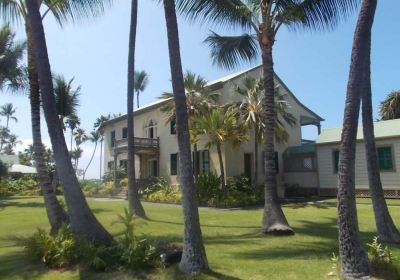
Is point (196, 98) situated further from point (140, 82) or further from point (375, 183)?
point (140, 82)

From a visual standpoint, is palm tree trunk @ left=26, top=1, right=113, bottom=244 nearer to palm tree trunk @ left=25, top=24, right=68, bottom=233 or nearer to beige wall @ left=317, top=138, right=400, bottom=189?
palm tree trunk @ left=25, top=24, right=68, bottom=233

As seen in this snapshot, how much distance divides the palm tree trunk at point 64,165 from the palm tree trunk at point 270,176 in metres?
4.64

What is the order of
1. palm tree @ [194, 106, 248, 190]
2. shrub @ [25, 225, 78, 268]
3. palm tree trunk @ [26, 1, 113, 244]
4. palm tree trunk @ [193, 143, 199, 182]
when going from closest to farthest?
shrub @ [25, 225, 78, 268] < palm tree trunk @ [26, 1, 113, 244] < palm tree @ [194, 106, 248, 190] < palm tree trunk @ [193, 143, 199, 182]

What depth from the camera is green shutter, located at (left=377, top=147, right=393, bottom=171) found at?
21953 mm

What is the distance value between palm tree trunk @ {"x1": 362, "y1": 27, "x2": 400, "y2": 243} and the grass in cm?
65

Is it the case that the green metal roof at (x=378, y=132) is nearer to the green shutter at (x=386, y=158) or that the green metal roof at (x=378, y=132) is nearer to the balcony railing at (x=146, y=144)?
the green shutter at (x=386, y=158)

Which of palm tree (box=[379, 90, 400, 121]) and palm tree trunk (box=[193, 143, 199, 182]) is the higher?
palm tree (box=[379, 90, 400, 121])

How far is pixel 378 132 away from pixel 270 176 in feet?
43.7

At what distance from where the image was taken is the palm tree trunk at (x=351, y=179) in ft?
22.0

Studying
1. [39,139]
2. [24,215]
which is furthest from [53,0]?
[24,215]

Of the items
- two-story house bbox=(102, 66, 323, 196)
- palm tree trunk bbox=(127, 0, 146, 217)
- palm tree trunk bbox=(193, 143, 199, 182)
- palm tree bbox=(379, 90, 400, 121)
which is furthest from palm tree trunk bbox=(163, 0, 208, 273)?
palm tree bbox=(379, 90, 400, 121)

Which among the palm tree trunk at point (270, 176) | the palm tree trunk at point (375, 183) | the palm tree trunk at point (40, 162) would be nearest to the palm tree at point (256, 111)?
the palm tree trunk at point (270, 176)

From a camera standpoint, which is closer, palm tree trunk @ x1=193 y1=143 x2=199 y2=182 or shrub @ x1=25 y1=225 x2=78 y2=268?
shrub @ x1=25 y1=225 x2=78 y2=268

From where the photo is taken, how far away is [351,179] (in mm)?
6863
